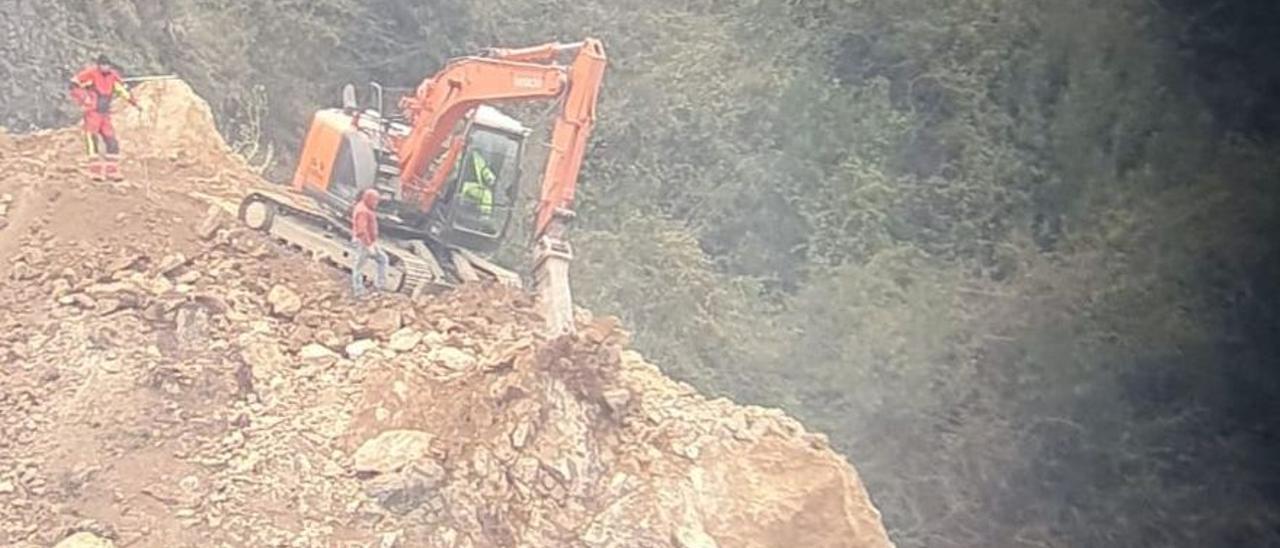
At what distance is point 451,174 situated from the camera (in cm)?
376

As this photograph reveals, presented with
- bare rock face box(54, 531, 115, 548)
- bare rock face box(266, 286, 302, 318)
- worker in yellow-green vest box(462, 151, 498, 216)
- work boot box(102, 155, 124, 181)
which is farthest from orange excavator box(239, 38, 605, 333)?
bare rock face box(54, 531, 115, 548)

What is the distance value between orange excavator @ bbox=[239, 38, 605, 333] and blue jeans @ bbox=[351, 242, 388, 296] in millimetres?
14

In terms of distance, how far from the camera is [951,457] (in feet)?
12.5

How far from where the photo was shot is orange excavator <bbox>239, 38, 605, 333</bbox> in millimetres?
3535

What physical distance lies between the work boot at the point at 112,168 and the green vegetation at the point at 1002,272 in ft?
2.93

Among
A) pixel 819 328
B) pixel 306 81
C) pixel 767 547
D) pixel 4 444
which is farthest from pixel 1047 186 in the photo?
pixel 4 444

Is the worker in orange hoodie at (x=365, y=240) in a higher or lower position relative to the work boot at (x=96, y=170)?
lower

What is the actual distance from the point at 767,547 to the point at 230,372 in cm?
100

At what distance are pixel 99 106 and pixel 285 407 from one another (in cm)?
64

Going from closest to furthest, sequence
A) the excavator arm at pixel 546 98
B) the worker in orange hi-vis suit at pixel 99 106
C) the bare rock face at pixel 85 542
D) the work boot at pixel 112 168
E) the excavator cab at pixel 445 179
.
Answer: the bare rock face at pixel 85 542
the worker in orange hi-vis suit at pixel 99 106
the work boot at pixel 112 168
the excavator arm at pixel 546 98
the excavator cab at pixel 445 179

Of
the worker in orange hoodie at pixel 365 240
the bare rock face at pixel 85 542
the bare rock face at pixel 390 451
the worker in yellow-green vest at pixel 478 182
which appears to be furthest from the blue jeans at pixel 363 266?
the bare rock face at pixel 85 542

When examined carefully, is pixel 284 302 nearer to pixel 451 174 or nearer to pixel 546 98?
pixel 451 174

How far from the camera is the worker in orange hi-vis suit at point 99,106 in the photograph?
329 centimetres

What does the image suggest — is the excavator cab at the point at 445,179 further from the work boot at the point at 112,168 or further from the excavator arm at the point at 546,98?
the work boot at the point at 112,168
